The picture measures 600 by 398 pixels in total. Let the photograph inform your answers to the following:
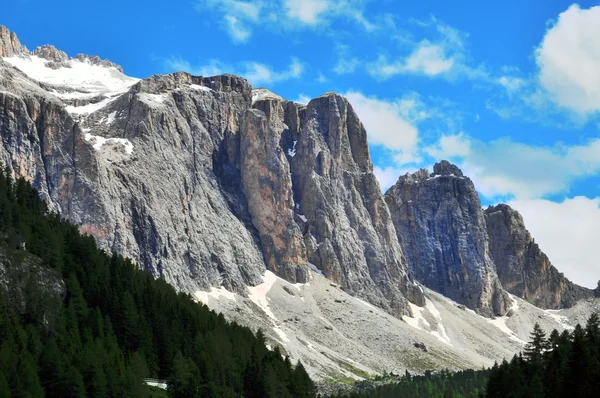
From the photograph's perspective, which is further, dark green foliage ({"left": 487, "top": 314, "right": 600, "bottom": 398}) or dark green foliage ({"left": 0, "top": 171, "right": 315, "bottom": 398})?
dark green foliage ({"left": 487, "top": 314, "right": 600, "bottom": 398})

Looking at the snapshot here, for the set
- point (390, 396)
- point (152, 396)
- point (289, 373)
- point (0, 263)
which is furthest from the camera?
point (390, 396)

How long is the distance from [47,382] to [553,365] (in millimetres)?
69293

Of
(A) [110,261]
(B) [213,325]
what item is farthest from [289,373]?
(A) [110,261]

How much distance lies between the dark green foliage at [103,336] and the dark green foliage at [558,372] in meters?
34.8

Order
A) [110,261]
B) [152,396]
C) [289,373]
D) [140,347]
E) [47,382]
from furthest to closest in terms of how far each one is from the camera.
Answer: [110,261] < [289,373] < [140,347] < [152,396] < [47,382]

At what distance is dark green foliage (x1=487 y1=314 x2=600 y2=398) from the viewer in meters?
99.1

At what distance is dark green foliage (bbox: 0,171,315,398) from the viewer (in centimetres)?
9825

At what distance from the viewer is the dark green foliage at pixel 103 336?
98250 millimetres

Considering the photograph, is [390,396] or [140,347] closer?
[140,347]

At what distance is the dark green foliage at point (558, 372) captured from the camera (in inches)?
3900

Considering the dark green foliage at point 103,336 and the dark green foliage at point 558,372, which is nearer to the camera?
the dark green foliage at point 103,336

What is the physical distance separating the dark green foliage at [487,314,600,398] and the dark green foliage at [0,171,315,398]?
34.8 metres

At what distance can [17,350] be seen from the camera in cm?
10062

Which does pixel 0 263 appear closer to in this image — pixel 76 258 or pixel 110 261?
pixel 76 258
